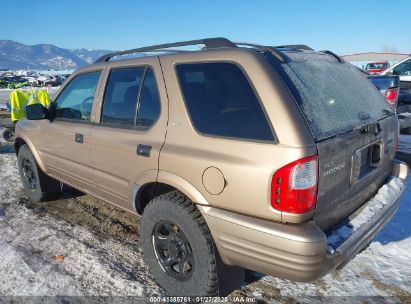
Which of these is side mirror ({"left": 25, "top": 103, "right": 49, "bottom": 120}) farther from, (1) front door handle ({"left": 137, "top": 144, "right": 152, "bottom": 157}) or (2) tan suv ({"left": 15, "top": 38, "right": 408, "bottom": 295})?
(1) front door handle ({"left": 137, "top": 144, "right": 152, "bottom": 157})

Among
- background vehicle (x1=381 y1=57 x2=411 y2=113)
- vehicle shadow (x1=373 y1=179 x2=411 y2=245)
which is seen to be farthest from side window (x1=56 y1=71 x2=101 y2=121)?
background vehicle (x1=381 y1=57 x2=411 y2=113)

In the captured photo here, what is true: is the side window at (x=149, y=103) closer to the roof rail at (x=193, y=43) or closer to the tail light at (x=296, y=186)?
the roof rail at (x=193, y=43)

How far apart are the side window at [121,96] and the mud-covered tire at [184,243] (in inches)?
31.7

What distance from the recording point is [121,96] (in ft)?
10.4

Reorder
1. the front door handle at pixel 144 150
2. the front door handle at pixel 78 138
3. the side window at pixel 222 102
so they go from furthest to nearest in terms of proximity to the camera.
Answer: the front door handle at pixel 78 138
the front door handle at pixel 144 150
the side window at pixel 222 102

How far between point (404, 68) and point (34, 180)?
433 inches

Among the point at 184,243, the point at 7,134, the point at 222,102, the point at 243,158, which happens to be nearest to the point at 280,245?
the point at 243,158

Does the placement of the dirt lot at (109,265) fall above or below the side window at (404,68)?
below

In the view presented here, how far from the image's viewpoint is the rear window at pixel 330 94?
2.21 m

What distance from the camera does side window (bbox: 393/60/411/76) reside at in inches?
429

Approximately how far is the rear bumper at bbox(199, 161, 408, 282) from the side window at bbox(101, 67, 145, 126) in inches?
45.9

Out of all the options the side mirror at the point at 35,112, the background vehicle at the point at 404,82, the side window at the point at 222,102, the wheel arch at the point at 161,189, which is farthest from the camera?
the background vehicle at the point at 404,82

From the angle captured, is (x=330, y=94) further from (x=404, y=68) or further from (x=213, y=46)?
(x=404, y=68)

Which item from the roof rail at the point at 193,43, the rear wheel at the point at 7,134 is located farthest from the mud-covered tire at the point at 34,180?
the rear wheel at the point at 7,134
